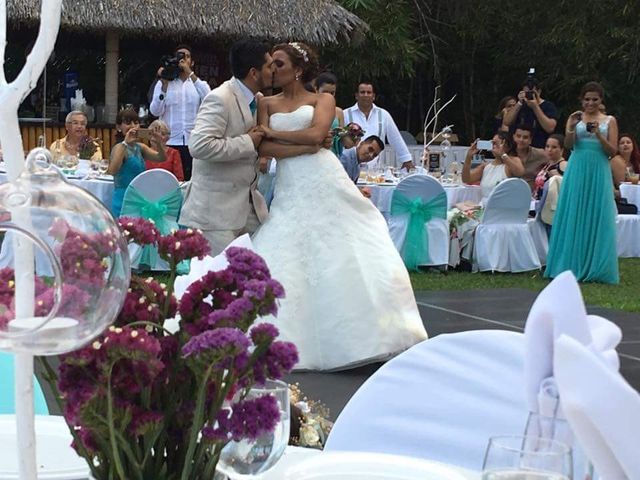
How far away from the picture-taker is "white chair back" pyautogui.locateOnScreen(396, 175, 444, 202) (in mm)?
10441

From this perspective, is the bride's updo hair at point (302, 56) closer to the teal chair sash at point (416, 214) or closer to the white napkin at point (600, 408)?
the teal chair sash at point (416, 214)

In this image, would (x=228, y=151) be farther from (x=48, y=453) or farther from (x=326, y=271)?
(x=48, y=453)

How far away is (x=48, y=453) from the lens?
6.44ft

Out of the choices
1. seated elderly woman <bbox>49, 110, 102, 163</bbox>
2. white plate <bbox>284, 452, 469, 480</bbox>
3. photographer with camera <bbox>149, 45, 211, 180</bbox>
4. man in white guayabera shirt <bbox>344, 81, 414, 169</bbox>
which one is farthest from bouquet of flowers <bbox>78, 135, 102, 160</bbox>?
white plate <bbox>284, 452, 469, 480</bbox>

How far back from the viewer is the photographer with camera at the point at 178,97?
41.1 feet

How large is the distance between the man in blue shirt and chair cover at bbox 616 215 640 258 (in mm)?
4504

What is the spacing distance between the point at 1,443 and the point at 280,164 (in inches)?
179

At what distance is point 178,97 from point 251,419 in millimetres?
11430

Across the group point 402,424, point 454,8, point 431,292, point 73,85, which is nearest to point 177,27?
point 73,85

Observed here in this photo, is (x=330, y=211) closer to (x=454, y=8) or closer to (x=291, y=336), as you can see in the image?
(x=291, y=336)

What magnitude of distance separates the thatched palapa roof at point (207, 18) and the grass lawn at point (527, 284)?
801 centimetres

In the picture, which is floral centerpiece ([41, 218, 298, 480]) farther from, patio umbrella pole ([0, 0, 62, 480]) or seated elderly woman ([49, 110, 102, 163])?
seated elderly woman ([49, 110, 102, 163])

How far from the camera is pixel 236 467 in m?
1.53

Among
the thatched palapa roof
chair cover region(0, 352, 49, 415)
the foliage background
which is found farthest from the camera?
the foliage background
